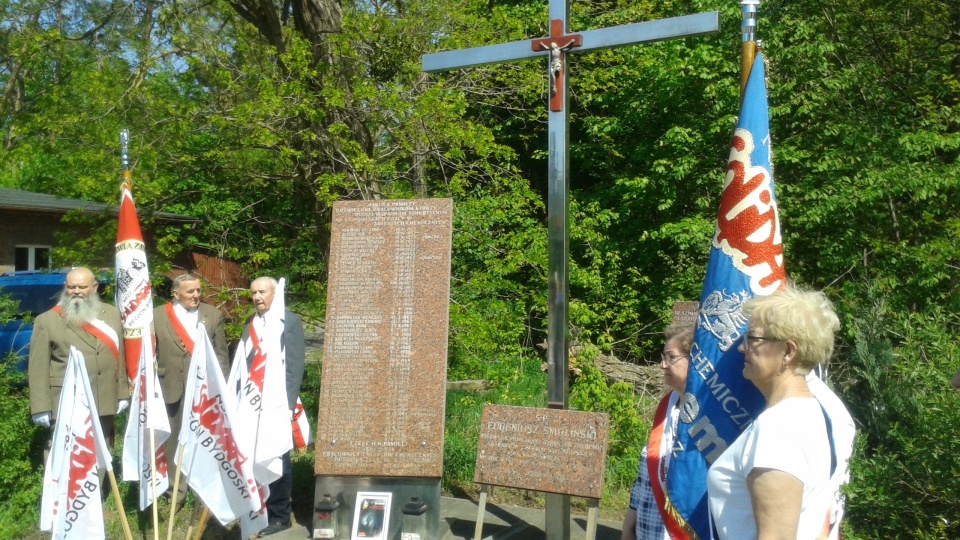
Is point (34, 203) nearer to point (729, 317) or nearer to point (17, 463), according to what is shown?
point (17, 463)

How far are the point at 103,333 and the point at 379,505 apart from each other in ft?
8.19

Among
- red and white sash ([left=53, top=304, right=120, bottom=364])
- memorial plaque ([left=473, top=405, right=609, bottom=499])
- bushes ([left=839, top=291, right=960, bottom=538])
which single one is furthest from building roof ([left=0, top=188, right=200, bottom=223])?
bushes ([left=839, top=291, right=960, bottom=538])

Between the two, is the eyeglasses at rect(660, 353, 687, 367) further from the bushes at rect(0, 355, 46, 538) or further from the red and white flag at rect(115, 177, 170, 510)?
the bushes at rect(0, 355, 46, 538)

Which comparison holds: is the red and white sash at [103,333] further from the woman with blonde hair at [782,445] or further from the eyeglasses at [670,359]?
the woman with blonde hair at [782,445]

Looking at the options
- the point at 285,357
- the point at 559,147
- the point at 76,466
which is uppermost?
the point at 559,147

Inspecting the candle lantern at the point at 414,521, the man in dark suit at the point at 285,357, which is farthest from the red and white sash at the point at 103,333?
the candle lantern at the point at 414,521

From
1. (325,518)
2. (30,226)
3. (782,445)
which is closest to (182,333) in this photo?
(325,518)

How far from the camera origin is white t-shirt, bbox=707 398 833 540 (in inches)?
81.7

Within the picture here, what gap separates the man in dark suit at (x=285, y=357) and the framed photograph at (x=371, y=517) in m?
0.67

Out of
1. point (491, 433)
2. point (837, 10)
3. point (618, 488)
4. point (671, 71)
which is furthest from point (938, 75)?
point (491, 433)

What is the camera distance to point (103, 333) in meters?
6.35

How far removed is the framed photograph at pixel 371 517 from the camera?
5531 mm

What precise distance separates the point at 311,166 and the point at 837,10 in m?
7.71

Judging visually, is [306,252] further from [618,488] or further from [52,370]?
[618,488]
